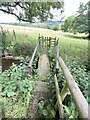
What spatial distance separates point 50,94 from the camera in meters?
1.64

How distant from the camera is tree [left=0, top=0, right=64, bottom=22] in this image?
388 cm

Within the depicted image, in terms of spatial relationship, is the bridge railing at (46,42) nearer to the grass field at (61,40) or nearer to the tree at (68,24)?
the grass field at (61,40)

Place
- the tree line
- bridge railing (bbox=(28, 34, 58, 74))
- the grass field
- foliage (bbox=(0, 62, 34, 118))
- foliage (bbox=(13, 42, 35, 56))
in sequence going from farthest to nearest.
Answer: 1. foliage (bbox=(13, 42, 35, 56))
2. bridge railing (bbox=(28, 34, 58, 74))
3. the grass field
4. the tree line
5. foliage (bbox=(0, 62, 34, 118))

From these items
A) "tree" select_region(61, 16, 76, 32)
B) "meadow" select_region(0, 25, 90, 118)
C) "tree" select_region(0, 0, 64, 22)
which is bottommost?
"meadow" select_region(0, 25, 90, 118)

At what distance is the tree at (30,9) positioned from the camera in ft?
12.7

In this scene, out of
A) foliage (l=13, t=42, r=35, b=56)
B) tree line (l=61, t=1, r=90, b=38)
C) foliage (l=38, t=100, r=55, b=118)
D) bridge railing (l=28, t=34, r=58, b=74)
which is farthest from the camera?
foliage (l=13, t=42, r=35, b=56)

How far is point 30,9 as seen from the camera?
422cm

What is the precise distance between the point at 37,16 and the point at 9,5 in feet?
2.10

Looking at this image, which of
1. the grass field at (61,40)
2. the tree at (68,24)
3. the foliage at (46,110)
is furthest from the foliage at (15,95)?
the grass field at (61,40)

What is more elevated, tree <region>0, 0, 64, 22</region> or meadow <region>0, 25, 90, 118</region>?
tree <region>0, 0, 64, 22</region>

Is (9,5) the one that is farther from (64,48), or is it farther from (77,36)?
(77,36)

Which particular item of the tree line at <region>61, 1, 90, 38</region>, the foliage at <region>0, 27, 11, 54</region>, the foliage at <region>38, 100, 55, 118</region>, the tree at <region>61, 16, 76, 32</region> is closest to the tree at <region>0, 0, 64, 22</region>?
the foliage at <region>0, 27, 11, 54</region>

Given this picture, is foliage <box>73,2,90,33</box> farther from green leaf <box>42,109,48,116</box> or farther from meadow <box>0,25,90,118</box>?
green leaf <box>42,109,48,116</box>

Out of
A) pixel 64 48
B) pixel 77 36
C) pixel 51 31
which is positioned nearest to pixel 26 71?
pixel 77 36
